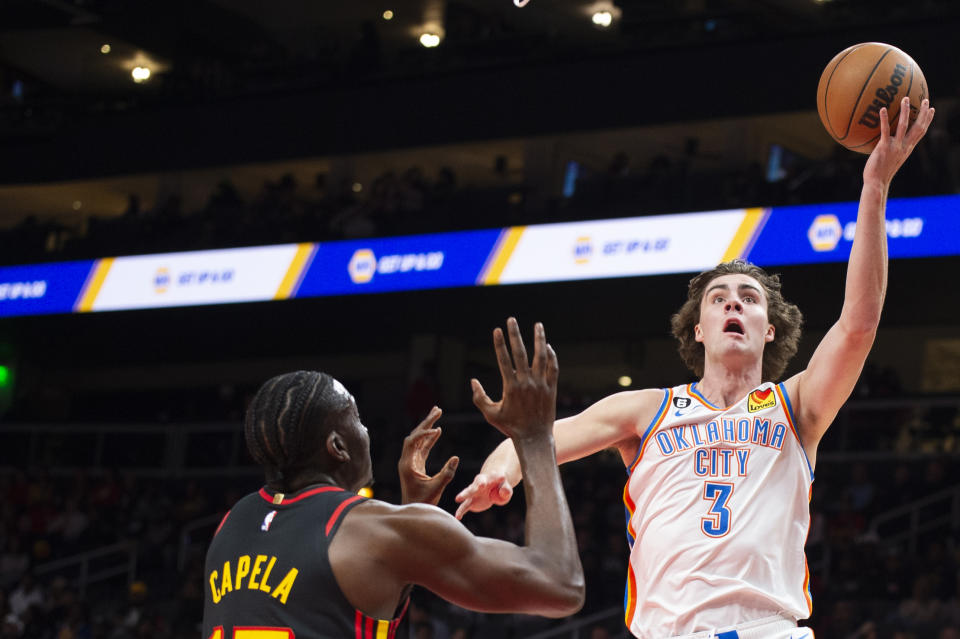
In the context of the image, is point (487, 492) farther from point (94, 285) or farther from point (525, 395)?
point (94, 285)

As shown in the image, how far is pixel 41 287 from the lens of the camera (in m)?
19.2

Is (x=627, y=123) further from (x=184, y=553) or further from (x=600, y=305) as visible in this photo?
(x=184, y=553)

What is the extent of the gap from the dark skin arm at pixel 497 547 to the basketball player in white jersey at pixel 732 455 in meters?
0.84

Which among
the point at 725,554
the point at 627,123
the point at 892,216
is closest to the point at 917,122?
the point at 725,554

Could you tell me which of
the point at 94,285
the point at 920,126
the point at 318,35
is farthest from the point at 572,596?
the point at 318,35

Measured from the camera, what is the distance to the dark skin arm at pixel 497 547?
2.71 metres

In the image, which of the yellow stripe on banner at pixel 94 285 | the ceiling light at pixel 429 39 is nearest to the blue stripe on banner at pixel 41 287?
the yellow stripe on banner at pixel 94 285

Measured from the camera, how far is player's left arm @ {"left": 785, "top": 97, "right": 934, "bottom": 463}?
3.83 metres

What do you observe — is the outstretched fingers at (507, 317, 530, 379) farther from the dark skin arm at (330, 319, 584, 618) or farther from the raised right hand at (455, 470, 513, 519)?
the raised right hand at (455, 470, 513, 519)

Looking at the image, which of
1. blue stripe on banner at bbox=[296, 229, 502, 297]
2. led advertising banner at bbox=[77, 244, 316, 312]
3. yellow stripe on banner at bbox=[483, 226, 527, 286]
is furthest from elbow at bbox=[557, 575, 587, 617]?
led advertising banner at bbox=[77, 244, 316, 312]

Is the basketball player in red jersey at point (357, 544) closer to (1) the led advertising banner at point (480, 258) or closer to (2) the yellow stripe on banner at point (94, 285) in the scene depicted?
(1) the led advertising banner at point (480, 258)

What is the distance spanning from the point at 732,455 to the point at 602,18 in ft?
58.4

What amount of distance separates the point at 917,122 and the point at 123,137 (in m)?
20.5

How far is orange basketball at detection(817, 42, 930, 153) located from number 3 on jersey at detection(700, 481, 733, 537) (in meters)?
1.32
